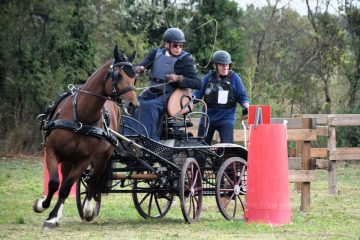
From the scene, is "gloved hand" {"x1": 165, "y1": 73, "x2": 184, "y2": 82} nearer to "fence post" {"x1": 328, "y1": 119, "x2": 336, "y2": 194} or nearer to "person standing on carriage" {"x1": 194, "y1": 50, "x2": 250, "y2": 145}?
"person standing on carriage" {"x1": 194, "y1": 50, "x2": 250, "y2": 145}

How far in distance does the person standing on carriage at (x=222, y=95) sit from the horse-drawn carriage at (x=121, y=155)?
0.70m

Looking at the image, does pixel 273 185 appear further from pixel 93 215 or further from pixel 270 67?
pixel 270 67

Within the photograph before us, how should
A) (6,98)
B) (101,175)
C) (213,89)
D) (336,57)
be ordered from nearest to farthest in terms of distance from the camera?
(101,175) → (213,89) → (6,98) → (336,57)

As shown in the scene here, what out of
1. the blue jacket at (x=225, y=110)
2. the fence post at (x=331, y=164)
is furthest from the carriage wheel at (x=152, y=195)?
the fence post at (x=331, y=164)

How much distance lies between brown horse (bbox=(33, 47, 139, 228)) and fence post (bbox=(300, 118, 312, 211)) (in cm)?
412

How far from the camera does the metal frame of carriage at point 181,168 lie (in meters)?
11.5

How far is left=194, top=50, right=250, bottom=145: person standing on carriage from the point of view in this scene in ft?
42.8

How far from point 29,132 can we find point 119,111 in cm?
1627

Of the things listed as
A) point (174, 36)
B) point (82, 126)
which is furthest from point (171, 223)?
point (174, 36)

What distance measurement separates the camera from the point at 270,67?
113ft

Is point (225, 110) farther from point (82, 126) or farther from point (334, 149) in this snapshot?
point (334, 149)

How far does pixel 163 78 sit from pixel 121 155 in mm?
1200

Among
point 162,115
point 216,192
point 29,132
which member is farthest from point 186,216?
point 29,132

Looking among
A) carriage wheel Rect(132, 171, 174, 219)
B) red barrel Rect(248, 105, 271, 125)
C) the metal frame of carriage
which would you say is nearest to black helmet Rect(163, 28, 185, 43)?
the metal frame of carriage
